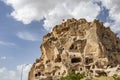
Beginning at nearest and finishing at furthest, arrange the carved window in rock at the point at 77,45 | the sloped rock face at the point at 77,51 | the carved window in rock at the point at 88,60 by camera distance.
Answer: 1. the sloped rock face at the point at 77,51
2. the carved window in rock at the point at 88,60
3. the carved window in rock at the point at 77,45

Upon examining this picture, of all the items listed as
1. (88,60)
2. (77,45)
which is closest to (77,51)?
(77,45)

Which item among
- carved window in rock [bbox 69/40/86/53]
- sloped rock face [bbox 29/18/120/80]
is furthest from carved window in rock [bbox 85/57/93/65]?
carved window in rock [bbox 69/40/86/53]

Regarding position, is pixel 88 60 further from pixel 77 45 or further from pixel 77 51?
pixel 77 45

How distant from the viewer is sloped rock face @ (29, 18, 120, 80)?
8762 centimetres

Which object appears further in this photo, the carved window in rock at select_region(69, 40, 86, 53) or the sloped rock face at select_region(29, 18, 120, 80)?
the carved window in rock at select_region(69, 40, 86, 53)

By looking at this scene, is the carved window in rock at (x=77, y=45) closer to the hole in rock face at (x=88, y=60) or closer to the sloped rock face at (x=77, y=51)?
the sloped rock face at (x=77, y=51)

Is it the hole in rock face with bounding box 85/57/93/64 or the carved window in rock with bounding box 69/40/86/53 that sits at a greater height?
the carved window in rock with bounding box 69/40/86/53

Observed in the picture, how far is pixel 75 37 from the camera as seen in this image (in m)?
96.5

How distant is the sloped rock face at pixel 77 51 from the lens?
287ft

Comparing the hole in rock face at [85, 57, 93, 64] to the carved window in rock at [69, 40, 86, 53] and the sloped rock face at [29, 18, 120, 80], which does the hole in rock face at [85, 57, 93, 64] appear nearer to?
the sloped rock face at [29, 18, 120, 80]

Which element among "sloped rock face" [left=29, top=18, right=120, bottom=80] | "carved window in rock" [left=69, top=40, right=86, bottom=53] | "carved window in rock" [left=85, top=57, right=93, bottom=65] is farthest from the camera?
"carved window in rock" [left=69, top=40, right=86, bottom=53]

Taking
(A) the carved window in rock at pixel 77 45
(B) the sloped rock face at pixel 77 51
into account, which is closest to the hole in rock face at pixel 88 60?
(B) the sloped rock face at pixel 77 51

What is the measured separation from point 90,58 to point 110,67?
7995 mm

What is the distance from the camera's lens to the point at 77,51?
94.1 m
